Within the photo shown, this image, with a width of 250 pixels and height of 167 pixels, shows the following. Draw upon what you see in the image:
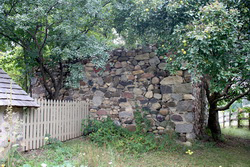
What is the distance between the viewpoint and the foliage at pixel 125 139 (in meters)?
5.61

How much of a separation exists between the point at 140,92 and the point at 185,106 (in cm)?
149

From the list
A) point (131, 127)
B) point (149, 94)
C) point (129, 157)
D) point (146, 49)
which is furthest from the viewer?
point (146, 49)

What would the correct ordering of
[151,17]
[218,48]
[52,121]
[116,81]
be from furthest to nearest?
1. [116,81]
2. [151,17]
3. [52,121]
4. [218,48]

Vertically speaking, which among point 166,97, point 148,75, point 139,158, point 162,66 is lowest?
point 139,158

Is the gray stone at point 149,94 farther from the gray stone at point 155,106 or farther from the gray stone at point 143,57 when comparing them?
the gray stone at point 143,57

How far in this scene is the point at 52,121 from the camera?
5824 mm

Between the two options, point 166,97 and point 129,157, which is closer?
point 129,157

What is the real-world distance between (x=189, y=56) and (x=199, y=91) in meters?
3.38

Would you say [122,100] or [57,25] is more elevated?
[57,25]

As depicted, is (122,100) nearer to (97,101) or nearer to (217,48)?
(97,101)

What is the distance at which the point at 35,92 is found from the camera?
8398mm

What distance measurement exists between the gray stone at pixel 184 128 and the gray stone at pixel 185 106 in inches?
16.9

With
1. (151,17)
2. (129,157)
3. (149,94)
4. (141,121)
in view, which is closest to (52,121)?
(129,157)

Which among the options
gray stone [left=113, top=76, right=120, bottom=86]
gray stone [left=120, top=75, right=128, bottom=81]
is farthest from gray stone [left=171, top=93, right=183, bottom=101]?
gray stone [left=113, top=76, right=120, bottom=86]
